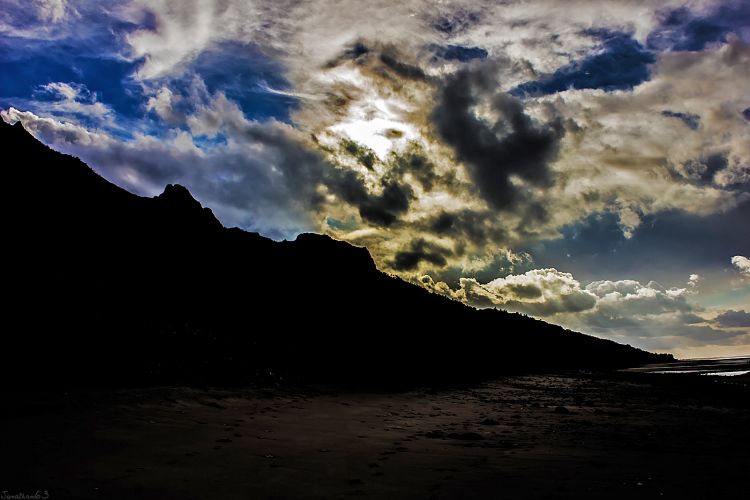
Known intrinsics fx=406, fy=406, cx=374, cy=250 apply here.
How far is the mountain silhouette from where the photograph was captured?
1725cm

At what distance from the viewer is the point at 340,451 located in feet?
27.7

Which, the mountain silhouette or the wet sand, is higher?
the mountain silhouette

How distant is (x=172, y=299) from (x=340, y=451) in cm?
2396

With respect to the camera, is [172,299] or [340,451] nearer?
[340,451]

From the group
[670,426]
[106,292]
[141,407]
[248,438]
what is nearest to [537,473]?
[248,438]

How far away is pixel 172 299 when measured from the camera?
28281 millimetres

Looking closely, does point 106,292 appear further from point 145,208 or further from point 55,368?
point 145,208

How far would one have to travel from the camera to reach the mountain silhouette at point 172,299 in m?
17.2

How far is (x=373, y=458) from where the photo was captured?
26.2 ft

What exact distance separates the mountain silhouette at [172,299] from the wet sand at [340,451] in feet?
18.2

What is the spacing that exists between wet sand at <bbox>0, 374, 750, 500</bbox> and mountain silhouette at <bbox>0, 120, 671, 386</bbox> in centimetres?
554

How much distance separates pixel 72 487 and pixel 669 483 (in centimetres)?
904

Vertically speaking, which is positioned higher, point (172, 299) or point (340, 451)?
point (172, 299)

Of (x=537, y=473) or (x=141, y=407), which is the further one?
(x=141, y=407)
